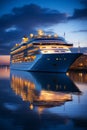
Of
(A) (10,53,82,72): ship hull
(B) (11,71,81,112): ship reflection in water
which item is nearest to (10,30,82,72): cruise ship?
(A) (10,53,82,72): ship hull

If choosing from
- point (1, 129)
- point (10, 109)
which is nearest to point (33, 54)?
point (10, 109)

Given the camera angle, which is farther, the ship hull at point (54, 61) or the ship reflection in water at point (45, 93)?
the ship hull at point (54, 61)

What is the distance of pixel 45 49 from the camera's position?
6688cm

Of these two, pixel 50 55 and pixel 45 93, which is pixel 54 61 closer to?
pixel 50 55

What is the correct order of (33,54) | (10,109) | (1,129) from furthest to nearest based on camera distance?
(33,54)
(10,109)
(1,129)

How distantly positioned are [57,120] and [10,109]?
13.8 feet

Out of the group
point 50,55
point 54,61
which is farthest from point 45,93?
point 54,61

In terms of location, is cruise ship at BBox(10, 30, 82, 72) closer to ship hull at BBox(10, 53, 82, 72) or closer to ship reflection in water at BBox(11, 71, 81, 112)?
ship hull at BBox(10, 53, 82, 72)

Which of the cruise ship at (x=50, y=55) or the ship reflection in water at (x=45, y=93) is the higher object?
the cruise ship at (x=50, y=55)

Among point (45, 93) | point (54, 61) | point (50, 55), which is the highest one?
point (50, 55)

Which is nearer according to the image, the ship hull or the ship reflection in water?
the ship reflection in water

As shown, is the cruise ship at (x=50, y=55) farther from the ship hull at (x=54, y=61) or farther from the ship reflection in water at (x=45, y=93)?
the ship reflection in water at (x=45, y=93)

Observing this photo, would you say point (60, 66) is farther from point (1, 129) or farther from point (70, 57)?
point (1, 129)

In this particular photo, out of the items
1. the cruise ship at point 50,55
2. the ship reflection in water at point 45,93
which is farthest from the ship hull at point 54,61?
the ship reflection in water at point 45,93
